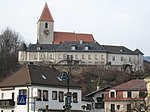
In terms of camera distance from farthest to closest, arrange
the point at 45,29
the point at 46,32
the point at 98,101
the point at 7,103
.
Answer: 1. the point at 45,29
2. the point at 46,32
3. the point at 98,101
4. the point at 7,103

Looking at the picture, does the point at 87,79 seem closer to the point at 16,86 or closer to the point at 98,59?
the point at 98,59

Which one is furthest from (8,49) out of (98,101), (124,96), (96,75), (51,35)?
(124,96)

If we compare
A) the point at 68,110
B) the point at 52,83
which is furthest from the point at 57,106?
the point at 68,110

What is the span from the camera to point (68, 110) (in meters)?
38.5

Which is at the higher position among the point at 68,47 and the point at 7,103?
the point at 68,47

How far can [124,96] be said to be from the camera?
79250 millimetres

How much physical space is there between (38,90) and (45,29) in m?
119

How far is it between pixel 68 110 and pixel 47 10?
15747cm

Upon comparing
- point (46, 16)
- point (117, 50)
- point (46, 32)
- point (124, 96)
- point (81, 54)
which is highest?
point (46, 16)

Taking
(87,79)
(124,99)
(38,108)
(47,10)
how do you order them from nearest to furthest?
(38,108), (124,99), (87,79), (47,10)

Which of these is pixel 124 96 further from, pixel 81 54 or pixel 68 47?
pixel 68 47

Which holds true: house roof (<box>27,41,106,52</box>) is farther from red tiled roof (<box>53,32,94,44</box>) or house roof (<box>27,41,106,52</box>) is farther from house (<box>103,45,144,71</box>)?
red tiled roof (<box>53,32,94,44</box>)

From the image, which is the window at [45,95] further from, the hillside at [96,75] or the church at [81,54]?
the church at [81,54]

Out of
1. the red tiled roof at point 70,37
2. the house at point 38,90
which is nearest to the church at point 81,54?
the red tiled roof at point 70,37
